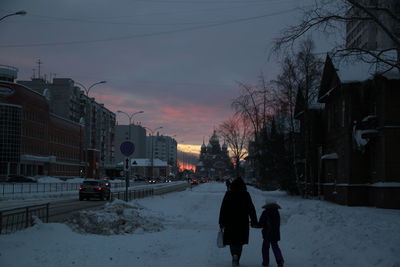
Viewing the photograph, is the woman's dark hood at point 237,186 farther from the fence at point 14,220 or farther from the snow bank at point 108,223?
the fence at point 14,220

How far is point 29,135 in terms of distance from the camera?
8169 centimetres

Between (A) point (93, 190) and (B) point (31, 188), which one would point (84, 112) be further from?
(A) point (93, 190)

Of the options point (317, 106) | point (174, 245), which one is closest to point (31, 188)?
point (317, 106)

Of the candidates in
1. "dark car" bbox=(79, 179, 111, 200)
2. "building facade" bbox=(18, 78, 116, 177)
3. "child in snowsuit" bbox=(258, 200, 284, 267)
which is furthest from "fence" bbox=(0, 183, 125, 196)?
"building facade" bbox=(18, 78, 116, 177)

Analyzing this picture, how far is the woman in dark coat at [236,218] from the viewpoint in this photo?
943 centimetres

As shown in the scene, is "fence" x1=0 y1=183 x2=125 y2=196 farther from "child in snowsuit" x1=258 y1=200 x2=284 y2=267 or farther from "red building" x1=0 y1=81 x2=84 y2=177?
"child in snowsuit" x1=258 y1=200 x2=284 y2=267

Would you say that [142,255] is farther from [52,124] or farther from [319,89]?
[52,124]

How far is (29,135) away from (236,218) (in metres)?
78.4

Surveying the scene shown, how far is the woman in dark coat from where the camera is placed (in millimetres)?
9430

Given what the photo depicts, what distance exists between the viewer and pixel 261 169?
48.9 meters

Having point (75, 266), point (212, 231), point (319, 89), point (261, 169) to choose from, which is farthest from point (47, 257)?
point (261, 169)

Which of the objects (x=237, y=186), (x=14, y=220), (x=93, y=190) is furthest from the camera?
(x=93, y=190)

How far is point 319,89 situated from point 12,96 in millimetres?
56446

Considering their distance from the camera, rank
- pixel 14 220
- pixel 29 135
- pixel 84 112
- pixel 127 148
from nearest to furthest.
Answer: pixel 14 220, pixel 127 148, pixel 29 135, pixel 84 112
